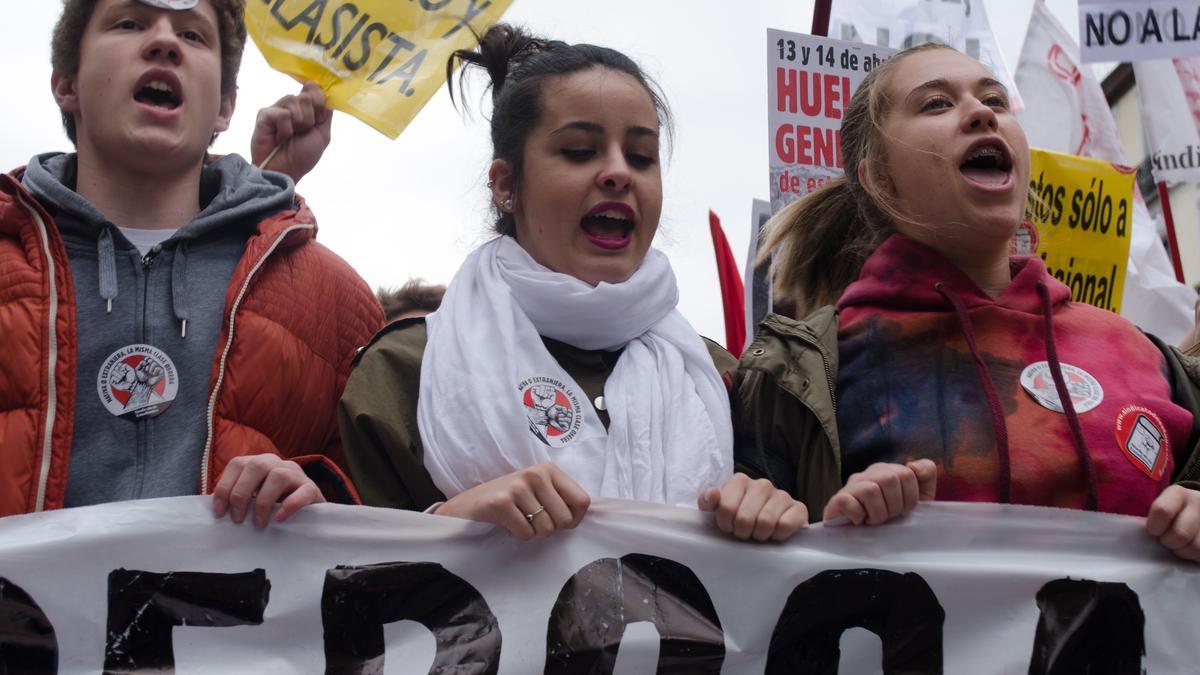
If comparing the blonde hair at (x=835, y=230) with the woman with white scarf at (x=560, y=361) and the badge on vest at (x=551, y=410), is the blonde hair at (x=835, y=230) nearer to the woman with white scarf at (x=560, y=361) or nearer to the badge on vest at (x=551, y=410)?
the woman with white scarf at (x=560, y=361)

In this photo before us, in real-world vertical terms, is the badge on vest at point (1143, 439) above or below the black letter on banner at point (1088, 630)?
above

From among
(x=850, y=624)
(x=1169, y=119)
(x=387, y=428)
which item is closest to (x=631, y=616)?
(x=850, y=624)

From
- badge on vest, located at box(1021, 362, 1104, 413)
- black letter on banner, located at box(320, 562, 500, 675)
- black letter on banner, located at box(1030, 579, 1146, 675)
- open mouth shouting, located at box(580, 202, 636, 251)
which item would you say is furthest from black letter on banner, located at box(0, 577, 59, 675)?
badge on vest, located at box(1021, 362, 1104, 413)

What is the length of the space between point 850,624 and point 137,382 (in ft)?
4.31

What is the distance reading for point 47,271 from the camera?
258cm

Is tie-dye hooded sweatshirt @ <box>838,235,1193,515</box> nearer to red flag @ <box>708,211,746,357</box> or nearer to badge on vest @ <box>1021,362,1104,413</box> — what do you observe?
badge on vest @ <box>1021,362,1104,413</box>

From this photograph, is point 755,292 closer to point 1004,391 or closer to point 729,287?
point 729,287

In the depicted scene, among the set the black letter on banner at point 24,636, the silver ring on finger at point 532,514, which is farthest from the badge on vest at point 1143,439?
the black letter on banner at point 24,636

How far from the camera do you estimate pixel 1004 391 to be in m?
2.51

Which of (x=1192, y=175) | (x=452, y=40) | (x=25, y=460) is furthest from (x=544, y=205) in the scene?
(x=1192, y=175)

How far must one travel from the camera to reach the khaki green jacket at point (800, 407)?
251 cm

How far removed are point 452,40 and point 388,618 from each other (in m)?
2.42

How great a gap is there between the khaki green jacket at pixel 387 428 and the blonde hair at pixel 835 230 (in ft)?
2.71

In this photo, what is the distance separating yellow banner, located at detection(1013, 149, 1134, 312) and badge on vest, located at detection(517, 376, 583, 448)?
2408 millimetres
